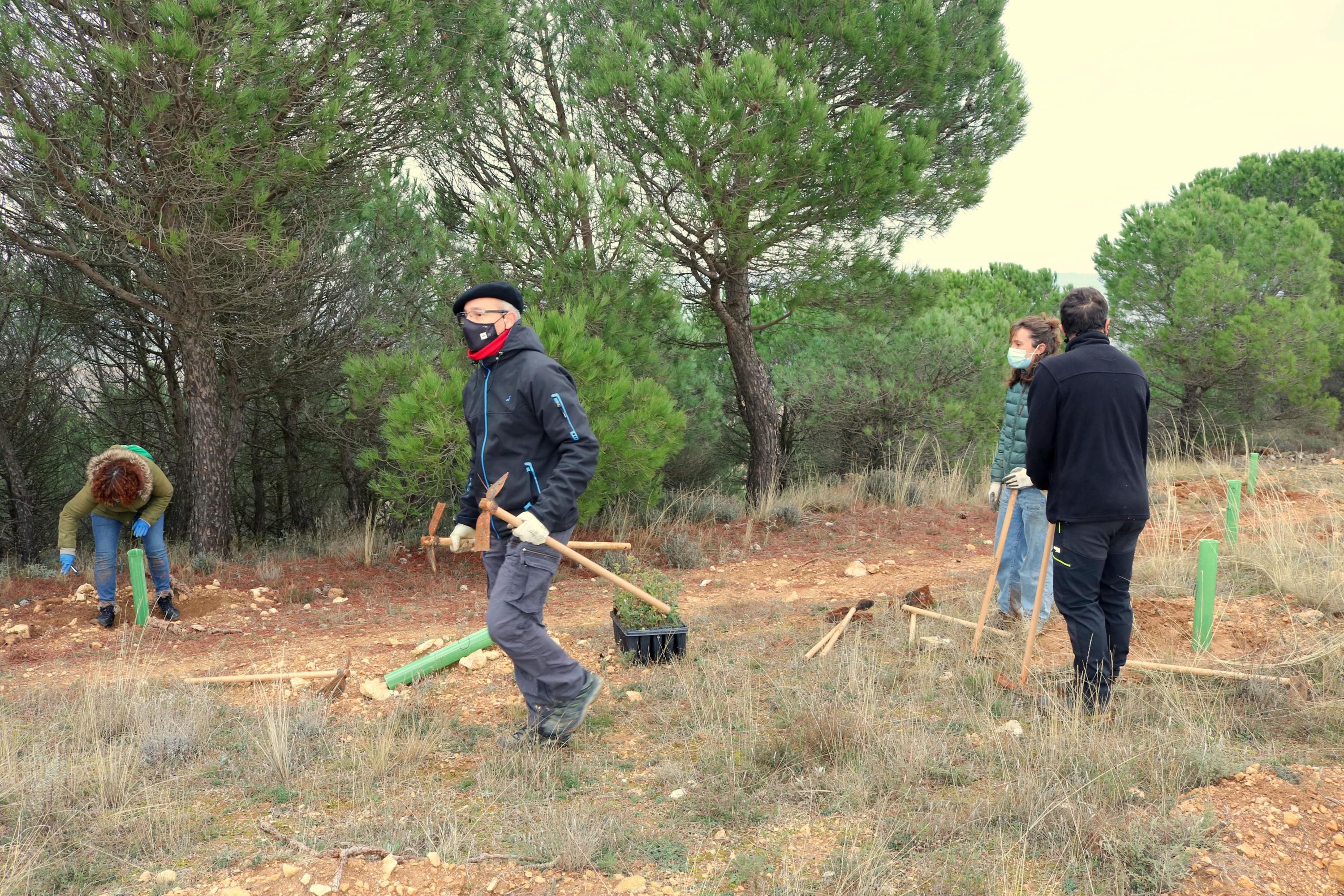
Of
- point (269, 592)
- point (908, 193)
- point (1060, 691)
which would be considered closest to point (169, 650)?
point (269, 592)

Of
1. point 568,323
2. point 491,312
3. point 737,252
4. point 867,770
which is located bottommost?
point 867,770

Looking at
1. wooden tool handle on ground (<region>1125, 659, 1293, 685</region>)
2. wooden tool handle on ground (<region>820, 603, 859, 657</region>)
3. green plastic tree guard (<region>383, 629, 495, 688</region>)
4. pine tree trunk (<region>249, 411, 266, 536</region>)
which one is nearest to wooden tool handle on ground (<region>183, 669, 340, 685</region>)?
green plastic tree guard (<region>383, 629, 495, 688</region>)

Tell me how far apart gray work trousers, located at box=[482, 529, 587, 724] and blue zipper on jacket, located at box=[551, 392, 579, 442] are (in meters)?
0.39

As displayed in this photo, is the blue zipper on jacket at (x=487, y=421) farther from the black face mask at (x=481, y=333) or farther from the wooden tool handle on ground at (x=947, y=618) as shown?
the wooden tool handle on ground at (x=947, y=618)

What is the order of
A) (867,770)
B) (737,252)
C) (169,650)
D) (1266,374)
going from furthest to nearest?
(1266,374)
(737,252)
(169,650)
(867,770)

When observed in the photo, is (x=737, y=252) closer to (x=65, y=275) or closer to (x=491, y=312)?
(x=491, y=312)

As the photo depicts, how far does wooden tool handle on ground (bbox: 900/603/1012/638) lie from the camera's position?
4684mm

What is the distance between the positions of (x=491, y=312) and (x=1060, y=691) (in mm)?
2895

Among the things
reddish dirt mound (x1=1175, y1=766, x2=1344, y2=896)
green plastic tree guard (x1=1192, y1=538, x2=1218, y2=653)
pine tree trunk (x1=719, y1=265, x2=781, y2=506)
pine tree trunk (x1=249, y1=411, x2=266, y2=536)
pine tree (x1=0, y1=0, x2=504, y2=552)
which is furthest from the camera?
pine tree trunk (x1=249, y1=411, x2=266, y2=536)

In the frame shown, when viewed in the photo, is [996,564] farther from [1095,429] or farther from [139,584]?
[139,584]

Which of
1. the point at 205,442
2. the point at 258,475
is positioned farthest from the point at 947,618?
the point at 258,475

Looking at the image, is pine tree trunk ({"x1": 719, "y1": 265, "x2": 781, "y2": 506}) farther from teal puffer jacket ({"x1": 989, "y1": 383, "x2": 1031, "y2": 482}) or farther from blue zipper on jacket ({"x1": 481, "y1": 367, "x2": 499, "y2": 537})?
blue zipper on jacket ({"x1": 481, "y1": 367, "x2": 499, "y2": 537})

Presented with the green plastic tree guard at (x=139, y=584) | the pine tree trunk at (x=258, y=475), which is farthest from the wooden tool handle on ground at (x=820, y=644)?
the pine tree trunk at (x=258, y=475)

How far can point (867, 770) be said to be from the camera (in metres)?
3.23
